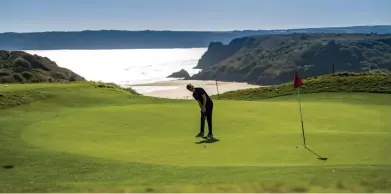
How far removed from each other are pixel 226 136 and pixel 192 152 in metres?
3.41

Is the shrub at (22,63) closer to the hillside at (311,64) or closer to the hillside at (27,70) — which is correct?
the hillside at (27,70)

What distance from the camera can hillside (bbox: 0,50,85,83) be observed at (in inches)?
2894

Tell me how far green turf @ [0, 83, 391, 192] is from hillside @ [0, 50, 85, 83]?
1984 inches

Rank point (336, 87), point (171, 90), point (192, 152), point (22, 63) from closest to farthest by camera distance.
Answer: point (192, 152), point (336, 87), point (22, 63), point (171, 90)

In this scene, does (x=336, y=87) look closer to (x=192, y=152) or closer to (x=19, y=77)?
(x=192, y=152)

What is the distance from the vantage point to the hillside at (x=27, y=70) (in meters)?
73.5

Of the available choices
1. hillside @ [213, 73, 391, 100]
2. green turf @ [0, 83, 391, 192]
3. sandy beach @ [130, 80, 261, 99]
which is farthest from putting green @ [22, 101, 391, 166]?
sandy beach @ [130, 80, 261, 99]

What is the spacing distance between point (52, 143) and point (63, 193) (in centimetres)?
651

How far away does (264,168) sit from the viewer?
38.7 feet

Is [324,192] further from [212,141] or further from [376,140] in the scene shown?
[212,141]

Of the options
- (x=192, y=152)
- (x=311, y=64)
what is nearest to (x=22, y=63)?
(x=192, y=152)

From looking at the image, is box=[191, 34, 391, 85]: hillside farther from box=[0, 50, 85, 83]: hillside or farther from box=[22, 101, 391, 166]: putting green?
box=[22, 101, 391, 166]: putting green

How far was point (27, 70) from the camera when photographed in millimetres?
83562

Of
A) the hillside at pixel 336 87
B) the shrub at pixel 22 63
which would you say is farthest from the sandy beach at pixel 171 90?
the hillside at pixel 336 87
